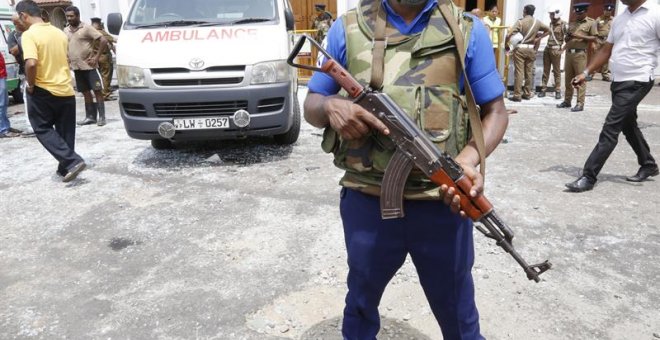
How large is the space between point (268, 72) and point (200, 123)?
0.84 meters

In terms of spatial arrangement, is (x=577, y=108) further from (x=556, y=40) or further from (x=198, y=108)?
(x=198, y=108)

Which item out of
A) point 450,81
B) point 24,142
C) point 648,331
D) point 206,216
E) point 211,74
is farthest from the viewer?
point 24,142

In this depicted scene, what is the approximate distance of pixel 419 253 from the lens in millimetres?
1677

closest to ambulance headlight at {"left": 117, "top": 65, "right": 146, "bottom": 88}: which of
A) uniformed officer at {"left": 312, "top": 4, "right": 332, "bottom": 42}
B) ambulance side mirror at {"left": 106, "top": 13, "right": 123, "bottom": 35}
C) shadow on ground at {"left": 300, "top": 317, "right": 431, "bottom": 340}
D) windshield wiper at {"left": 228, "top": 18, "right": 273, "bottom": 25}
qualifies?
ambulance side mirror at {"left": 106, "top": 13, "right": 123, "bottom": 35}

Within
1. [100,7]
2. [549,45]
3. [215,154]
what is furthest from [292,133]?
[100,7]

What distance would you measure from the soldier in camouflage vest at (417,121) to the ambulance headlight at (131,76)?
3.84 meters

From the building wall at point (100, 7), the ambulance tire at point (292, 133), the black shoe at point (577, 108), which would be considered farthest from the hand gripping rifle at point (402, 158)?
the building wall at point (100, 7)

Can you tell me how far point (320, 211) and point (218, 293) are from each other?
1.34 meters

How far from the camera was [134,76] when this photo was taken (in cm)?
507

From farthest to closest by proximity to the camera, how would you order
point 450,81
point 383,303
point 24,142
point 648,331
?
point 24,142 < point 383,303 < point 648,331 < point 450,81

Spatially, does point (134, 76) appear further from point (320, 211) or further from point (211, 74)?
point (320, 211)

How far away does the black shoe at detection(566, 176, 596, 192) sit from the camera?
14.3 ft

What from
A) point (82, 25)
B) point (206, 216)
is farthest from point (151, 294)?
point (82, 25)

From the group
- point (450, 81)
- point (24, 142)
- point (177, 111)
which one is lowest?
point (24, 142)
